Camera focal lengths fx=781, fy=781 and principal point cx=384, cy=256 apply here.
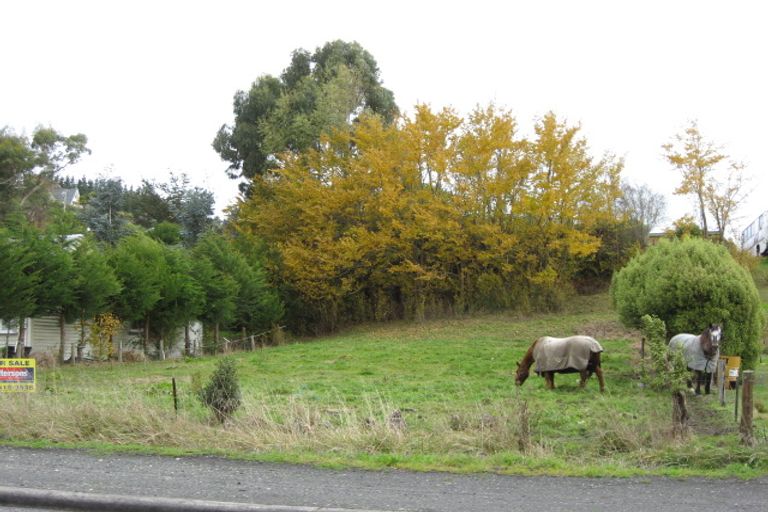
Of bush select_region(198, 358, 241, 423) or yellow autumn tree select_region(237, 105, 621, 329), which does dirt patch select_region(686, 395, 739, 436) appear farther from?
yellow autumn tree select_region(237, 105, 621, 329)

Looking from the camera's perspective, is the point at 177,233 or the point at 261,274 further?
the point at 177,233

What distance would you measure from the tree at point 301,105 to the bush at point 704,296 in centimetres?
2640

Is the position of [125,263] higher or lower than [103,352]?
higher

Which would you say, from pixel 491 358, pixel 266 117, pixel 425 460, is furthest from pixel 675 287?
pixel 266 117

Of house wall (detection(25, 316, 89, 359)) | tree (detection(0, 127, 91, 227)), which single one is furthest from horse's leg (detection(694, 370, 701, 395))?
tree (detection(0, 127, 91, 227))

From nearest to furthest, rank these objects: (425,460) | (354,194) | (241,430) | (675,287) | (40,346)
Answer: (425,460)
(241,430)
(675,287)
(40,346)
(354,194)

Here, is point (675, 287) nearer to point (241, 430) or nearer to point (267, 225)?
point (241, 430)

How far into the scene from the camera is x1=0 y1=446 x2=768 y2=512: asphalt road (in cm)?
762

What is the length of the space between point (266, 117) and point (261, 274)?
616 inches

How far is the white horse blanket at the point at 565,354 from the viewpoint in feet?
62.8

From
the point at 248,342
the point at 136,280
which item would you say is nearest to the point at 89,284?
the point at 136,280

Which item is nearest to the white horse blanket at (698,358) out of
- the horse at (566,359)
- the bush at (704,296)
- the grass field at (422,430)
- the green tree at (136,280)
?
the grass field at (422,430)

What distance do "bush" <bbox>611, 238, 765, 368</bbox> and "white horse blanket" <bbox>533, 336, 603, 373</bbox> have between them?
435cm

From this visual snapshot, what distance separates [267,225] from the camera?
44406 millimetres
